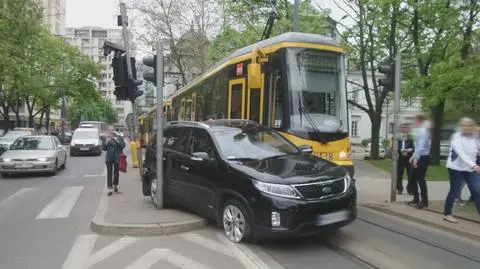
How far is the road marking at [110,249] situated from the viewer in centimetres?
656

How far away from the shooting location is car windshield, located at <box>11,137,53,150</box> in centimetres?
1853

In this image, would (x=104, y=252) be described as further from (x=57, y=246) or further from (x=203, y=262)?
(x=203, y=262)

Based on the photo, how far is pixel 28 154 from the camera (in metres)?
17.6

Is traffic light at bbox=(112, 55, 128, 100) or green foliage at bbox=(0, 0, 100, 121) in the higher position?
green foliage at bbox=(0, 0, 100, 121)

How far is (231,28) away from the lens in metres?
31.4

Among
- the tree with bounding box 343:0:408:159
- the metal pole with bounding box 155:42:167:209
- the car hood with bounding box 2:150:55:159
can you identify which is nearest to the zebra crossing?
the metal pole with bounding box 155:42:167:209

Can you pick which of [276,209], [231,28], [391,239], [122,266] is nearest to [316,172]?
[276,209]

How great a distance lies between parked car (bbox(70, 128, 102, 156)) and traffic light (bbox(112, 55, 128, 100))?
20.1 m

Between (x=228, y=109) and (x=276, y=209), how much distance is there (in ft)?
20.4

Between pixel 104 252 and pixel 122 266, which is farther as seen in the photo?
pixel 104 252

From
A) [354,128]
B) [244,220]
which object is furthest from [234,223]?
[354,128]

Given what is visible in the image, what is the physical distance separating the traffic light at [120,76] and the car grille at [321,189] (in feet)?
19.5

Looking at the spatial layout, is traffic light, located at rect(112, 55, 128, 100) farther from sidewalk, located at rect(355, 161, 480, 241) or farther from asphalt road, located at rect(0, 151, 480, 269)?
sidewalk, located at rect(355, 161, 480, 241)

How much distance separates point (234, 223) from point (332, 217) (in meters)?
1.40
